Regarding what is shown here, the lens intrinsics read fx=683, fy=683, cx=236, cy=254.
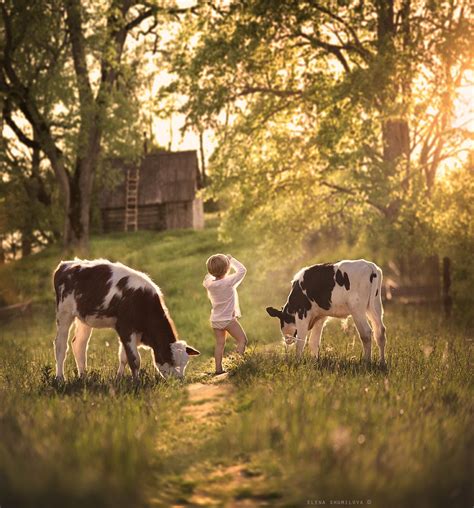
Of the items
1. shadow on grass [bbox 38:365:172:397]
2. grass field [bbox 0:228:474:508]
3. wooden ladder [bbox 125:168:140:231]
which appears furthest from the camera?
wooden ladder [bbox 125:168:140:231]

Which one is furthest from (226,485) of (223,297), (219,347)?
(223,297)

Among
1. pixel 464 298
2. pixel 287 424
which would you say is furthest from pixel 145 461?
pixel 464 298

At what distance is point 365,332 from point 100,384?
12.2 feet

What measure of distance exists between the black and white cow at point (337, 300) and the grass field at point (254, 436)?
0.51 meters

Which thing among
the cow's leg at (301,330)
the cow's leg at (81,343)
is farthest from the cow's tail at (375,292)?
the cow's leg at (81,343)

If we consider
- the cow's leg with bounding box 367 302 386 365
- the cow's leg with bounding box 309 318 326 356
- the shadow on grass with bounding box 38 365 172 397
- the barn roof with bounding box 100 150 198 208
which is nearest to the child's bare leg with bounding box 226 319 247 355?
the shadow on grass with bounding box 38 365 172 397

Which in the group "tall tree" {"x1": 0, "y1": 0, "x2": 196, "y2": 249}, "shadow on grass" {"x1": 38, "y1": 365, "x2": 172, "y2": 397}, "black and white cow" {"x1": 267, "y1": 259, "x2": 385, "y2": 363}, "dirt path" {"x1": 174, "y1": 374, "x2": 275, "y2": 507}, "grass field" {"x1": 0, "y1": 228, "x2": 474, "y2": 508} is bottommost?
"shadow on grass" {"x1": 38, "y1": 365, "x2": 172, "y2": 397}

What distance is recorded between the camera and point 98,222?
5100cm

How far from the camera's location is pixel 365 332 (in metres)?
9.55

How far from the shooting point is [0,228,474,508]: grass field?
177 inches

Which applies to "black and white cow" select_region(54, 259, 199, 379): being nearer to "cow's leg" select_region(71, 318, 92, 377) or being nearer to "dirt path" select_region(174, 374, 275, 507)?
"cow's leg" select_region(71, 318, 92, 377)

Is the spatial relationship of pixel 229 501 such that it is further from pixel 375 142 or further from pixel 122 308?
pixel 375 142

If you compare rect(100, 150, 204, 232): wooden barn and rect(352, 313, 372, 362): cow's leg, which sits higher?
rect(100, 150, 204, 232): wooden barn

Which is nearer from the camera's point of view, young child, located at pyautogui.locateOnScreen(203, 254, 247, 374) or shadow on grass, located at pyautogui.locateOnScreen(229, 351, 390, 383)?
shadow on grass, located at pyautogui.locateOnScreen(229, 351, 390, 383)
